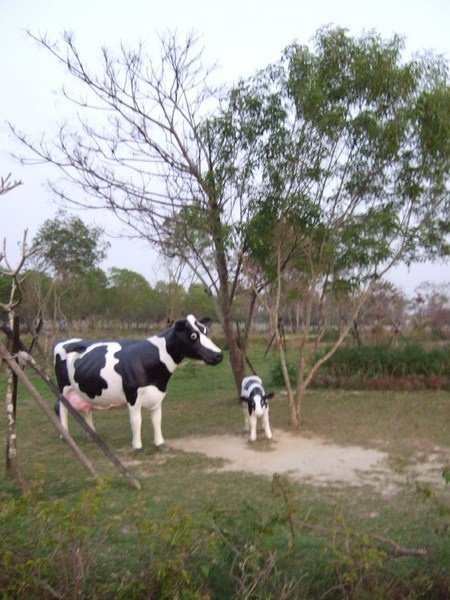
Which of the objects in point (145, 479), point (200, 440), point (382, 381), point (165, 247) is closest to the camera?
point (145, 479)

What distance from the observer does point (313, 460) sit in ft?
26.5

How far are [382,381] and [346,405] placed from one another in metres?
2.84

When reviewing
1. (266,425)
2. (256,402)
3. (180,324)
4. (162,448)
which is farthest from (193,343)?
(266,425)

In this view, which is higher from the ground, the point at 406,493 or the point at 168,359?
the point at 168,359

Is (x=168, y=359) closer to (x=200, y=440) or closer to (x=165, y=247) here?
(x=200, y=440)

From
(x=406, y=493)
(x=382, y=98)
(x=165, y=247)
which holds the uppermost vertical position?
(x=382, y=98)

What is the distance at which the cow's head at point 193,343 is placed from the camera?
26.7 feet

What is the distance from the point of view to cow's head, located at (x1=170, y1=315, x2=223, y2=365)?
26.7 feet

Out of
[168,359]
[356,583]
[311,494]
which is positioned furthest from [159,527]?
[168,359]

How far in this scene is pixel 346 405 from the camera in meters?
12.9

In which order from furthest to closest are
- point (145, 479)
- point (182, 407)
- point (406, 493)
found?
point (182, 407) < point (145, 479) < point (406, 493)

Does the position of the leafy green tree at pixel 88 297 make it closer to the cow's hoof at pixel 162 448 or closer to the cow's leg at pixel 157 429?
the cow's leg at pixel 157 429

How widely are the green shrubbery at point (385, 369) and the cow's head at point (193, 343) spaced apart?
27.2 ft

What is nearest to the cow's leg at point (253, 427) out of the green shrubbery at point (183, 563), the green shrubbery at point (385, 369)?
the green shrubbery at point (183, 563)
